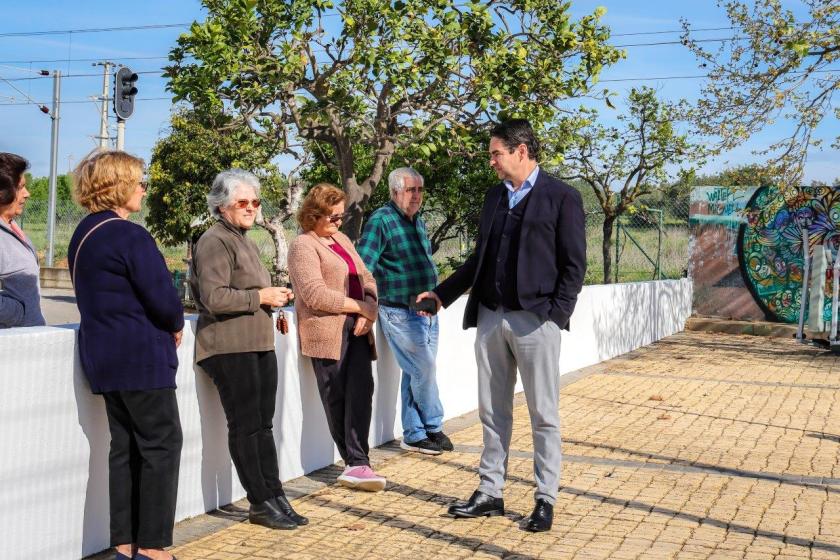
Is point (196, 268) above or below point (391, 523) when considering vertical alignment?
above

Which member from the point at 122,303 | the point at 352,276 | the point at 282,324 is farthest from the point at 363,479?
the point at 122,303

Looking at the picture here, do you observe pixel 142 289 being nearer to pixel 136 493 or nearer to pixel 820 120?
pixel 136 493

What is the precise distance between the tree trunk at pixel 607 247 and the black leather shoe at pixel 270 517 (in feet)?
63.6

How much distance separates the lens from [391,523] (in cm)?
619

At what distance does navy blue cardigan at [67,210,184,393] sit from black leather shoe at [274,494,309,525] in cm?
133

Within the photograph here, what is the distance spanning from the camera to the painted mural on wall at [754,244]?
22.5m

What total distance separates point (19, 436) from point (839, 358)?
14.2 metres

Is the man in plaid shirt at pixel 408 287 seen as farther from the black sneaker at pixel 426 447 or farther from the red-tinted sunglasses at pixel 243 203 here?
the red-tinted sunglasses at pixel 243 203

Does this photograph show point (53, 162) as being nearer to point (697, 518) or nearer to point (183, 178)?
point (183, 178)

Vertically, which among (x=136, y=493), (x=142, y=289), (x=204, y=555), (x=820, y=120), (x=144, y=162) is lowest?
(x=204, y=555)

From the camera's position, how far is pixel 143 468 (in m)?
5.05

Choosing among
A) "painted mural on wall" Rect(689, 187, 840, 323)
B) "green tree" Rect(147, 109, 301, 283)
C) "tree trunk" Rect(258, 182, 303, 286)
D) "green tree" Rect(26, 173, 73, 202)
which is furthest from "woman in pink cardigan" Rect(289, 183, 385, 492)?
"green tree" Rect(26, 173, 73, 202)

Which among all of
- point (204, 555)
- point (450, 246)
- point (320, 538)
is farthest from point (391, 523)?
point (450, 246)

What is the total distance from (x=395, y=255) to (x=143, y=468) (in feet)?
10.2
